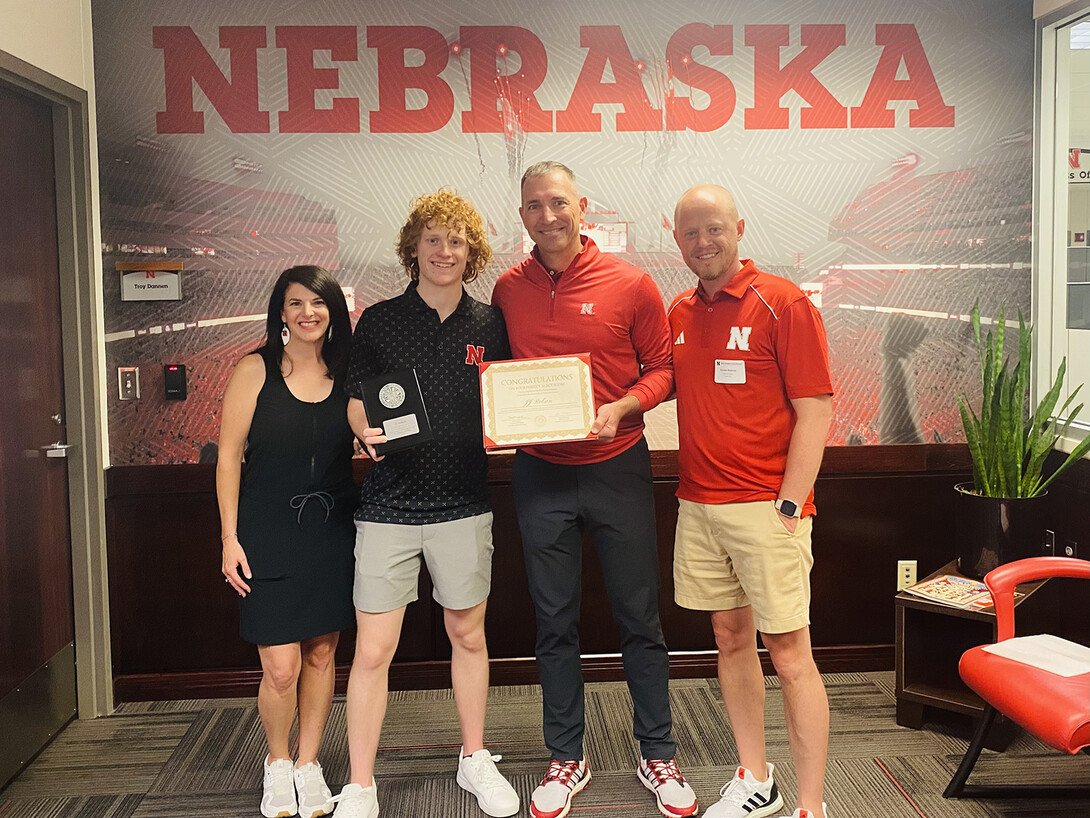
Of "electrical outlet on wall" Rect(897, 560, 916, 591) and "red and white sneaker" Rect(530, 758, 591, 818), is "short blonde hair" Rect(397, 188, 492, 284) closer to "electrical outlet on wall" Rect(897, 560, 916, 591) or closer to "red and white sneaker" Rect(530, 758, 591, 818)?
"red and white sneaker" Rect(530, 758, 591, 818)

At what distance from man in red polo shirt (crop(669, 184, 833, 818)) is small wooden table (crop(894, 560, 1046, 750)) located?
0.80 meters

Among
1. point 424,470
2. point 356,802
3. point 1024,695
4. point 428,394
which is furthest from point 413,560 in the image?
point 1024,695

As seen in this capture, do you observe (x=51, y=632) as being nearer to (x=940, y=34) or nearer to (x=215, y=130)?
(x=215, y=130)

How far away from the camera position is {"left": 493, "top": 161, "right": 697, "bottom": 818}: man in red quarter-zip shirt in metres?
2.54

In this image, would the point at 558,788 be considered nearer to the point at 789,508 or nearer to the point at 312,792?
the point at 312,792

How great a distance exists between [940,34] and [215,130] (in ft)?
8.89

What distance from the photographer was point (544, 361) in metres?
2.43

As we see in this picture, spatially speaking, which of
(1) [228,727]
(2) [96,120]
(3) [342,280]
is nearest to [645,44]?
(3) [342,280]

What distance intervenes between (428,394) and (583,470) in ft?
1.55

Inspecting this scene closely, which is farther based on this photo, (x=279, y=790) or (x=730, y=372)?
(x=279, y=790)

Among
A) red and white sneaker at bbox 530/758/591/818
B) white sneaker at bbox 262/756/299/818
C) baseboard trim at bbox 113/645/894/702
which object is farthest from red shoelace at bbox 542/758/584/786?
baseboard trim at bbox 113/645/894/702

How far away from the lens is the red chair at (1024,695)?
7.02 feet

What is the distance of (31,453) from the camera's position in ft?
9.78

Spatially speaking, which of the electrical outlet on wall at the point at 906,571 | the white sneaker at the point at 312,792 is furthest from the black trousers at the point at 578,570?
the electrical outlet on wall at the point at 906,571
